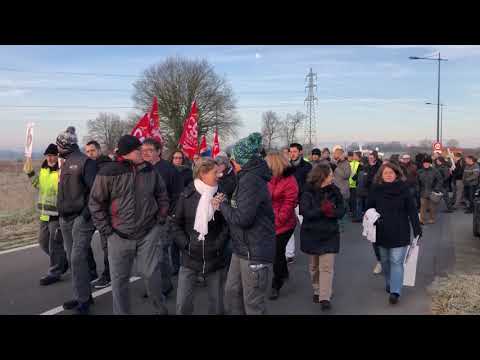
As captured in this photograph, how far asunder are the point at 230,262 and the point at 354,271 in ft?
11.5

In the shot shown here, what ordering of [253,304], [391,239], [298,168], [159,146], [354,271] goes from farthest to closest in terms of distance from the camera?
[298,168] → [354,271] → [159,146] → [391,239] → [253,304]

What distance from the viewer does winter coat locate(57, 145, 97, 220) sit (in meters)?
5.41

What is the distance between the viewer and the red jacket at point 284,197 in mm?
5707

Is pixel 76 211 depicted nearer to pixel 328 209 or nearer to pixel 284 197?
pixel 284 197

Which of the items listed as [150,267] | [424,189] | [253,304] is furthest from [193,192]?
[424,189]

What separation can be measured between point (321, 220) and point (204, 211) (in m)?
1.85

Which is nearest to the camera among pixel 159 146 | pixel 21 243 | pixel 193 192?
pixel 193 192

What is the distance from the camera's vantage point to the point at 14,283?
6.49m

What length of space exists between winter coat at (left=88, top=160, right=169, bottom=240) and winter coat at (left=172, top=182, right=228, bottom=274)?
0.38 metres

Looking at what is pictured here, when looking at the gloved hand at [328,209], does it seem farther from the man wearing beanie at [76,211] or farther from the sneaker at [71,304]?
the sneaker at [71,304]

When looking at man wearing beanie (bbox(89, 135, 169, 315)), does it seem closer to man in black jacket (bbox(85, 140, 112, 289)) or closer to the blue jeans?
man in black jacket (bbox(85, 140, 112, 289))

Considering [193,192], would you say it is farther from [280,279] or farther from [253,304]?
[280,279]

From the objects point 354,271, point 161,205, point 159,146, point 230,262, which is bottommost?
point 354,271

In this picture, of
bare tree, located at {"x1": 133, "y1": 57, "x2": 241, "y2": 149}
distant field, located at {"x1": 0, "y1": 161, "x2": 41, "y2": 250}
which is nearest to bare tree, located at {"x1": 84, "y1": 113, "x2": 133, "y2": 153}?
bare tree, located at {"x1": 133, "y1": 57, "x2": 241, "y2": 149}
